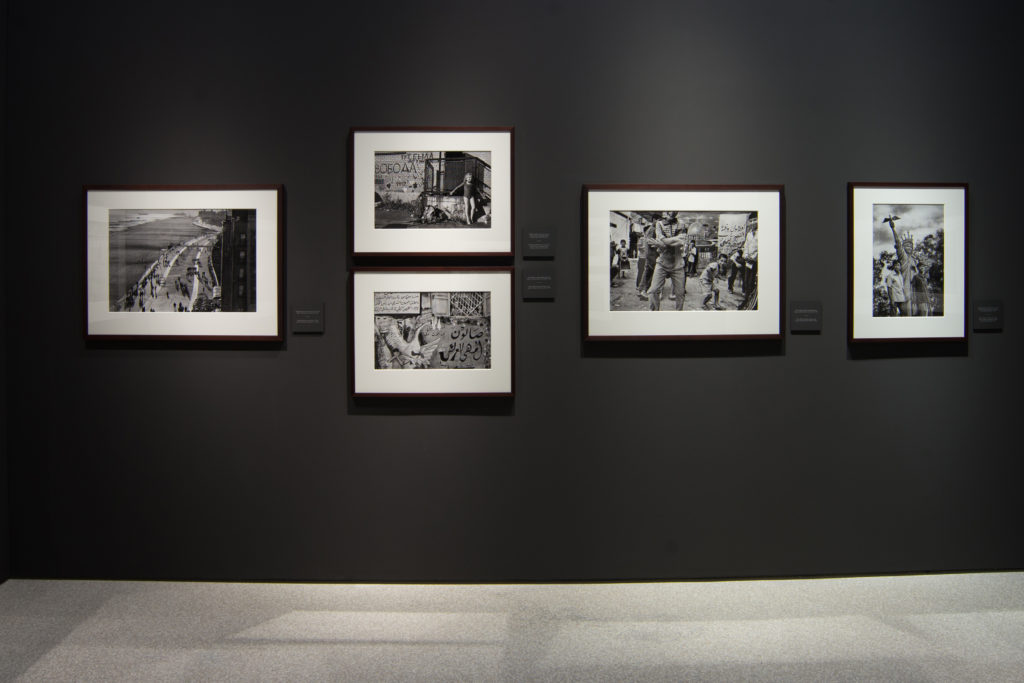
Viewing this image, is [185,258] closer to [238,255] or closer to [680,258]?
[238,255]

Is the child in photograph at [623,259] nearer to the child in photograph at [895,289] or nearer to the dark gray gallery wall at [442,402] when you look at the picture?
the dark gray gallery wall at [442,402]

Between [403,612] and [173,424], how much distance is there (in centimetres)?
152

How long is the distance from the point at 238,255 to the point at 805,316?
2936 millimetres

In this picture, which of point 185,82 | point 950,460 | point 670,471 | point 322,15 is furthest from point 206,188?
point 950,460

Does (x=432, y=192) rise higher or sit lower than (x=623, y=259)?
higher

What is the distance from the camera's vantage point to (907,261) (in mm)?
3070

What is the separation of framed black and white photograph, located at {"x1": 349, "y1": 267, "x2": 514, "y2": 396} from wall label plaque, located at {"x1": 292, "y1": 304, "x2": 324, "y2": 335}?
0.55ft

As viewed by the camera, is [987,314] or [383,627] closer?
[383,627]

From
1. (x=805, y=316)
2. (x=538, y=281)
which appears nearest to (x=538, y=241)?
(x=538, y=281)

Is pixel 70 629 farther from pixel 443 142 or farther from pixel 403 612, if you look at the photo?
pixel 443 142

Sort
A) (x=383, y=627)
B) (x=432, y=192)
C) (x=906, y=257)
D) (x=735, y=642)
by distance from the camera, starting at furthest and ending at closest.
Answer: (x=906, y=257)
(x=432, y=192)
(x=383, y=627)
(x=735, y=642)

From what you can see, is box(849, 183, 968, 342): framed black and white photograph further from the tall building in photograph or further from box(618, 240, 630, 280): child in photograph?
the tall building in photograph

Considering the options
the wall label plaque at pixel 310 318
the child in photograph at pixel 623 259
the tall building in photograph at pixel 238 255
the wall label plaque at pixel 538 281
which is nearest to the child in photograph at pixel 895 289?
the child in photograph at pixel 623 259

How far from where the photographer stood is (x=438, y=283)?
2.97m
